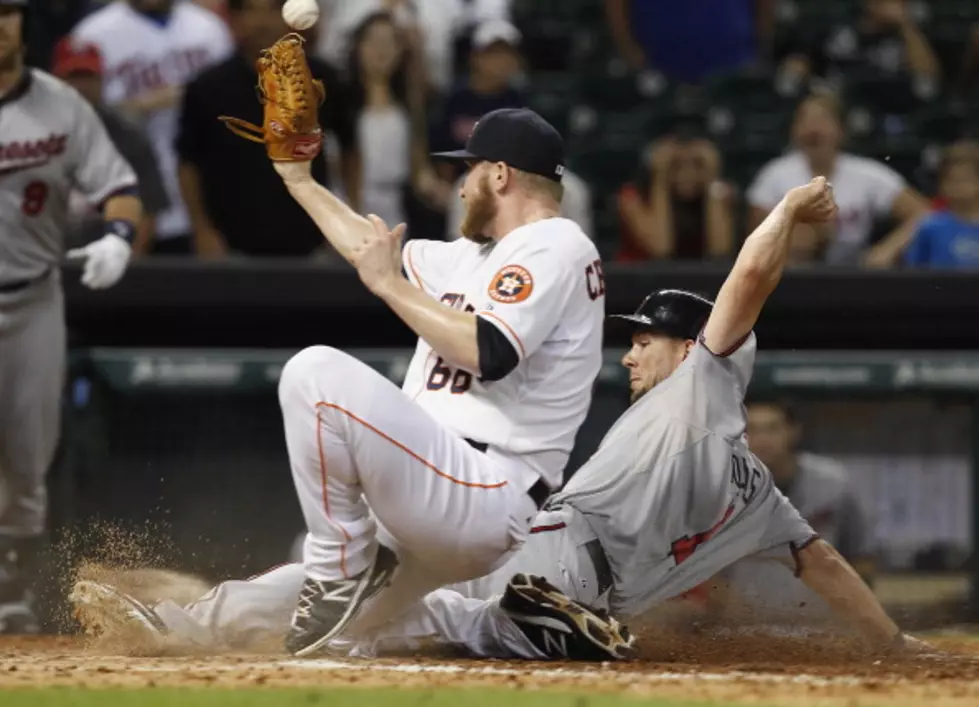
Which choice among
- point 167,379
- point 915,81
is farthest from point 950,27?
point 167,379

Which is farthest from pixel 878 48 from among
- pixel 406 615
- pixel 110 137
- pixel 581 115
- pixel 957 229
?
pixel 406 615

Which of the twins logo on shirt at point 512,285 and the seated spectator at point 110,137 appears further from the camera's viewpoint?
the seated spectator at point 110,137

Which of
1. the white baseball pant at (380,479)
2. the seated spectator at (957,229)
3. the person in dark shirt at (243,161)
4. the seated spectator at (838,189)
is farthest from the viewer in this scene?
the seated spectator at (838,189)

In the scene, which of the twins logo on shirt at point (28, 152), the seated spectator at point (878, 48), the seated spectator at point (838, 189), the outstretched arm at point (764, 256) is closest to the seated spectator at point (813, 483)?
the seated spectator at point (838, 189)

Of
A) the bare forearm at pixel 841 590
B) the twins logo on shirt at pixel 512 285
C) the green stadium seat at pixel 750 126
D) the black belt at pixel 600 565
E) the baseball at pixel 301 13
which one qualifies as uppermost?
the baseball at pixel 301 13

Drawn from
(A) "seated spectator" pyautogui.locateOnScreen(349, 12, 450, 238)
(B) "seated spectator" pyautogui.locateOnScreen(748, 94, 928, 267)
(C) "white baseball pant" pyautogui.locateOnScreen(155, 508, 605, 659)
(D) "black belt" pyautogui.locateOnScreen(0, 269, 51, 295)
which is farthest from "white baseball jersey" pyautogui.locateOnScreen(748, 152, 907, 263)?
(C) "white baseball pant" pyautogui.locateOnScreen(155, 508, 605, 659)

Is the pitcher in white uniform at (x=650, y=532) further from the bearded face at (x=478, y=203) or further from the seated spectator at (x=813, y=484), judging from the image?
the seated spectator at (x=813, y=484)

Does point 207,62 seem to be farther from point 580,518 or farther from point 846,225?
point 580,518
